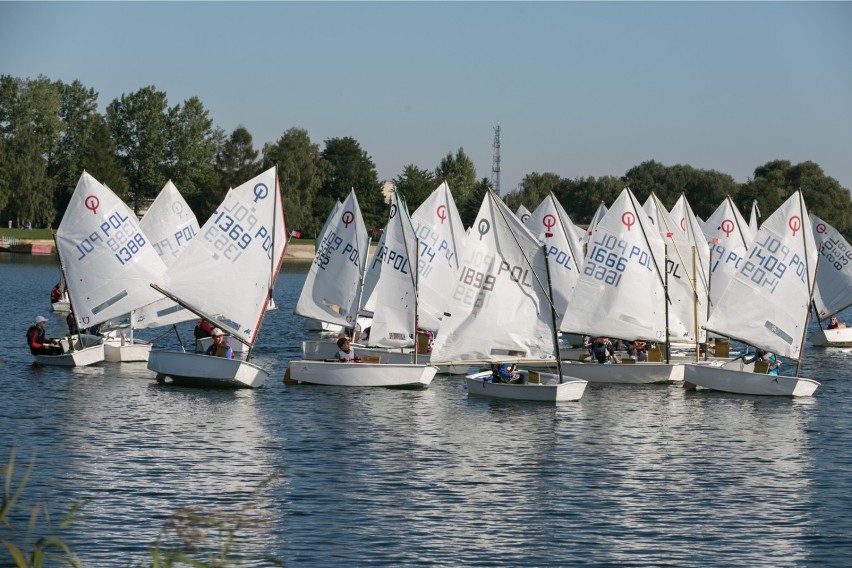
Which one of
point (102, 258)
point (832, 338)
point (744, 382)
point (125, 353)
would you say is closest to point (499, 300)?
point (744, 382)

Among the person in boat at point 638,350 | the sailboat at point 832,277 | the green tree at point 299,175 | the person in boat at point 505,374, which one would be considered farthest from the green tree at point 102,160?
the person in boat at point 505,374

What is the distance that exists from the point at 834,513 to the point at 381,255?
27498 millimetres

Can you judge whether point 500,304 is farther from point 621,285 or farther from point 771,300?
point 771,300

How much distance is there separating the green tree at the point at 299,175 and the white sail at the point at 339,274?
4140 inches

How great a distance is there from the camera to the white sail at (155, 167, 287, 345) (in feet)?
142

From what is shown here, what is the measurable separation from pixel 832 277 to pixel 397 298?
1434 inches

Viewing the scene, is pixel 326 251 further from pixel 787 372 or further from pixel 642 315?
pixel 787 372

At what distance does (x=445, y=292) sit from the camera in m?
53.0

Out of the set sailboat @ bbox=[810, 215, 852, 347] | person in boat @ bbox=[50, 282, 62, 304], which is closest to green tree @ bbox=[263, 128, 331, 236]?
person in boat @ bbox=[50, 282, 62, 304]

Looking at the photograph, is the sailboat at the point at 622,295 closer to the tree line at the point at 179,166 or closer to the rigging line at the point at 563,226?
the rigging line at the point at 563,226

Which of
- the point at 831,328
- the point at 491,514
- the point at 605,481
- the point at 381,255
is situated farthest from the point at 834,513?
the point at 831,328

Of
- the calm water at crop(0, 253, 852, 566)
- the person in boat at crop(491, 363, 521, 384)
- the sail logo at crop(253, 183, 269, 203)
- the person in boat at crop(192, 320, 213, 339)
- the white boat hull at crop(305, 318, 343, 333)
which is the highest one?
the sail logo at crop(253, 183, 269, 203)

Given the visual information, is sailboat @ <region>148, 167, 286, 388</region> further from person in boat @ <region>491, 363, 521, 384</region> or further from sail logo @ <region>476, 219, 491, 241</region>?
person in boat @ <region>491, 363, 521, 384</region>

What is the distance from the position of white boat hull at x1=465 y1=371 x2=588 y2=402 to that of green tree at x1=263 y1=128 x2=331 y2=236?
382 feet
